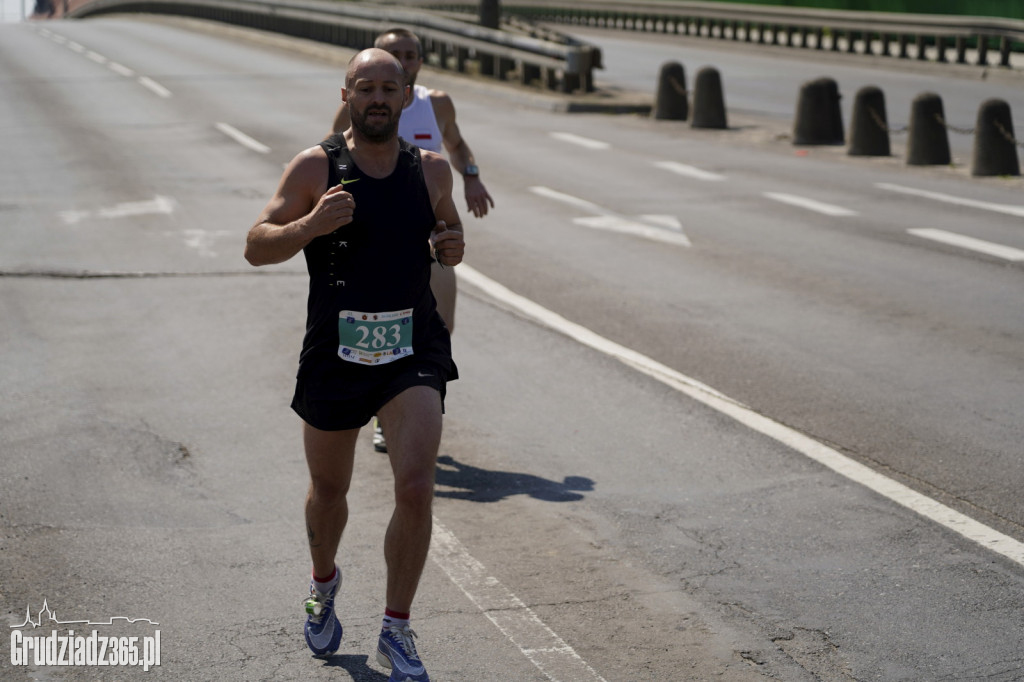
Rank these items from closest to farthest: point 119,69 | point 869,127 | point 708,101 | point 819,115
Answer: point 869,127
point 819,115
point 708,101
point 119,69

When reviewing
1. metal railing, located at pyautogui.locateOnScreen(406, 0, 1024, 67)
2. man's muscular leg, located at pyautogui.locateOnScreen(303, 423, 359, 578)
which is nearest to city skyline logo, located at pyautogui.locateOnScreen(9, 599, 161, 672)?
man's muscular leg, located at pyautogui.locateOnScreen(303, 423, 359, 578)

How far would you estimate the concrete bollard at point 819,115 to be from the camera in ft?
63.5

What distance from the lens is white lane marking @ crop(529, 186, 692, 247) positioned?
12664 millimetres

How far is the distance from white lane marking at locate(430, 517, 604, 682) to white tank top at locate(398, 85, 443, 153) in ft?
7.48

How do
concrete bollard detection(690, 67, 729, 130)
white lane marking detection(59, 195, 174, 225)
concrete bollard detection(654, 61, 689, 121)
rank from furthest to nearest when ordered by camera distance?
concrete bollard detection(654, 61, 689, 121), concrete bollard detection(690, 67, 729, 130), white lane marking detection(59, 195, 174, 225)

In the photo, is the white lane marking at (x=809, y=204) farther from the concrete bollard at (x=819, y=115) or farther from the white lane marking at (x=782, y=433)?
the white lane marking at (x=782, y=433)

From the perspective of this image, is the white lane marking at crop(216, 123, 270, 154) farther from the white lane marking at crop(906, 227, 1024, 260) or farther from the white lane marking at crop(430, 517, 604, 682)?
the white lane marking at crop(430, 517, 604, 682)

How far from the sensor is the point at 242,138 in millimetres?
19000

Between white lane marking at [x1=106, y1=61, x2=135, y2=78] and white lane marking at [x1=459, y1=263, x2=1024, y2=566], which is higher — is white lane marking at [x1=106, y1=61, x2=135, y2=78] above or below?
above

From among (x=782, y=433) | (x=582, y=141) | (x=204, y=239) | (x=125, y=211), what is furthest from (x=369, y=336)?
(x=582, y=141)

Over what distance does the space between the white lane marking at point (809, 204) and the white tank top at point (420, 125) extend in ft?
25.5

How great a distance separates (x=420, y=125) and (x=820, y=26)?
28.4m

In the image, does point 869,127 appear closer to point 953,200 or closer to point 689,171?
point 689,171

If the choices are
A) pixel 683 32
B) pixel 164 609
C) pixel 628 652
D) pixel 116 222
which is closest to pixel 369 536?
pixel 164 609
